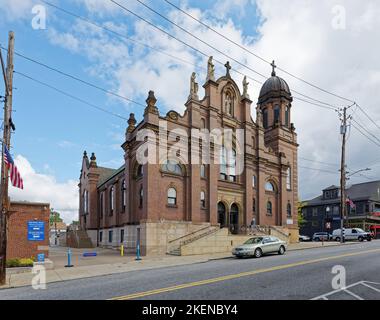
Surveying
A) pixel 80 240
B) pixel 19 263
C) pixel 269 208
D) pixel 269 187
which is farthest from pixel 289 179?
pixel 19 263

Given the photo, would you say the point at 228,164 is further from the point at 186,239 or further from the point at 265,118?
the point at 265,118

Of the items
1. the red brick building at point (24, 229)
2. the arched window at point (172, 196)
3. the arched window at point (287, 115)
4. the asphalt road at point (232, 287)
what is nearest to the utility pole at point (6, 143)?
the asphalt road at point (232, 287)

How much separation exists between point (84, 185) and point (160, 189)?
2586cm

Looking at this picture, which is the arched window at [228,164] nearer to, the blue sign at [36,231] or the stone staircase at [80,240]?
the blue sign at [36,231]

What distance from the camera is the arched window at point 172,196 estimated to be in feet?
99.9

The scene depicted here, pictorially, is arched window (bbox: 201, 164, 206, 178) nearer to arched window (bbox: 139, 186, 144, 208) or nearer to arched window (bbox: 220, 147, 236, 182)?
arched window (bbox: 220, 147, 236, 182)

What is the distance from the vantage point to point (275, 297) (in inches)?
365

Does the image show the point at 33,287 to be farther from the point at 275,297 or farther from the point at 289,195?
the point at 289,195

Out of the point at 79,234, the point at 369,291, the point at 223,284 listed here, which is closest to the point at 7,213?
the point at 223,284

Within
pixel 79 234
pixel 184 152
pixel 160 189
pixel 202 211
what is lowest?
pixel 79 234

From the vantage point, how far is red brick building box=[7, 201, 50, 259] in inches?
781

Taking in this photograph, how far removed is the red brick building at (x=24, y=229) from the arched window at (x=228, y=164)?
18.6m

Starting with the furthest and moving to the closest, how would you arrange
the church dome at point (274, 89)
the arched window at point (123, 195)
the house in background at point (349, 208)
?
the house in background at point (349, 208) → the church dome at point (274, 89) → the arched window at point (123, 195)

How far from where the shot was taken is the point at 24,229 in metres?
20.3
